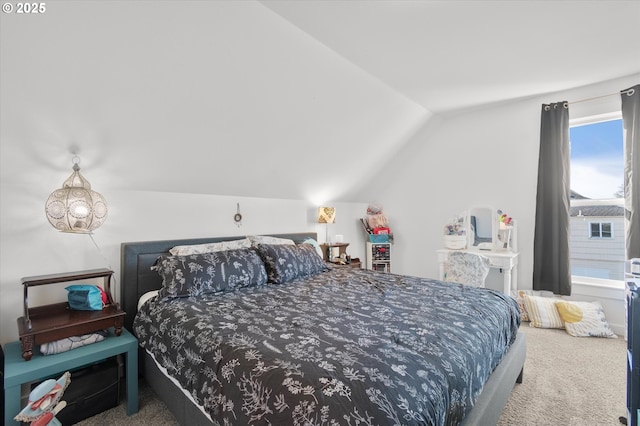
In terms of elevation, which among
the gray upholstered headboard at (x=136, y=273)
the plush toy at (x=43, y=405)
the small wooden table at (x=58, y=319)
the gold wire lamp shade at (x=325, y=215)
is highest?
the gold wire lamp shade at (x=325, y=215)

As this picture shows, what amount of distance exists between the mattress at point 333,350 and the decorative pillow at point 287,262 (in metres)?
0.33

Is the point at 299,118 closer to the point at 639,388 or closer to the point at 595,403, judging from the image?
the point at 639,388

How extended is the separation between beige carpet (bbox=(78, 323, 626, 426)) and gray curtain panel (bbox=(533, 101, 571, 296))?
0.77 metres

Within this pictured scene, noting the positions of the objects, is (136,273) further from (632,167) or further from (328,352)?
(632,167)

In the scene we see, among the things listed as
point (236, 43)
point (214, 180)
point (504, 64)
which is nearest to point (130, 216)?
point (214, 180)

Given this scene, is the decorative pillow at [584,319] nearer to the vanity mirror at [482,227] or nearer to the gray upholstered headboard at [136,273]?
the vanity mirror at [482,227]

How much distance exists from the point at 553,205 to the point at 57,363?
452 cm

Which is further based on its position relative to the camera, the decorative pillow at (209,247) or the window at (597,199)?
the window at (597,199)

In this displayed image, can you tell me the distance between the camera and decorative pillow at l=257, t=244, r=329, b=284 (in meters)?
2.63

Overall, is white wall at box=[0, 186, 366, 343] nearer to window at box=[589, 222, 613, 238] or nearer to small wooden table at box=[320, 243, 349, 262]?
small wooden table at box=[320, 243, 349, 262]

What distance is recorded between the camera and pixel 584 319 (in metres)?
3.04

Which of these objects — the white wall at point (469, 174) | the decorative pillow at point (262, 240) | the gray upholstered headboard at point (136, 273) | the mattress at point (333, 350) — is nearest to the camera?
the mattress at point (333, 350)

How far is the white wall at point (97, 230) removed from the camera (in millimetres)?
1964

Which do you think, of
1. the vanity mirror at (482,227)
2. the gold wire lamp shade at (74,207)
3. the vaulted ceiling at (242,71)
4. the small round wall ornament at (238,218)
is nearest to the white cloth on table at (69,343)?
the gold wire lamp shade at (74,207)
